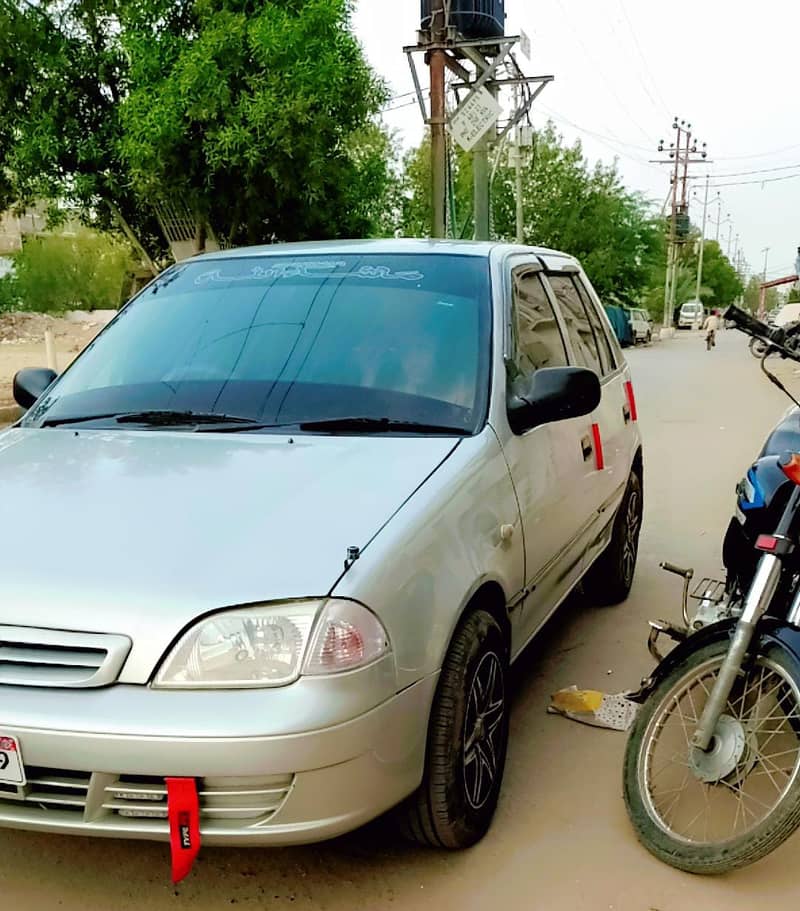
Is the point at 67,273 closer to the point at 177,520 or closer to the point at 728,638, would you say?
the point at 177,520

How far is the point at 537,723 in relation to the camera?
3582 millimetres

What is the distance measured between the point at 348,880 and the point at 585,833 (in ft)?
2.52

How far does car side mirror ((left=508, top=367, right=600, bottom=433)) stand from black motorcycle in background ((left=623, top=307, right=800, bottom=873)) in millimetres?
509

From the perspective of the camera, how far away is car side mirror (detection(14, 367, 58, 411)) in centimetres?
364

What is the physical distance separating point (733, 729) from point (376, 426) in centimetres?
140

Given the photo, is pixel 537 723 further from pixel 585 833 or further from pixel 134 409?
pixel 134 409

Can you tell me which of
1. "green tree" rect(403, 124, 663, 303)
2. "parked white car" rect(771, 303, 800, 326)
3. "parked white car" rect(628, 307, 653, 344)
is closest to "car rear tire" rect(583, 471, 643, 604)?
A: "parked white car" rect(771, 303, 800, 326)

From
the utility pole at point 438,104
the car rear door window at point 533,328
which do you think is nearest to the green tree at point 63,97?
the utility pole at point 438,104

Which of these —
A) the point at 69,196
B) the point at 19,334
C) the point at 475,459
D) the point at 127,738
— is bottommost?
the point at 19,334

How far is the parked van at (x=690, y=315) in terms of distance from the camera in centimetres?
6206

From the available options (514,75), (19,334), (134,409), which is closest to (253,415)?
(134,409)

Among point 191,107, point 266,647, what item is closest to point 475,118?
point 191,107

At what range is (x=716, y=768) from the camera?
2688 millimetres

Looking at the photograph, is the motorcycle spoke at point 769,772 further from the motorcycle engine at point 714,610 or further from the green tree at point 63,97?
the green tree at point 63,97
